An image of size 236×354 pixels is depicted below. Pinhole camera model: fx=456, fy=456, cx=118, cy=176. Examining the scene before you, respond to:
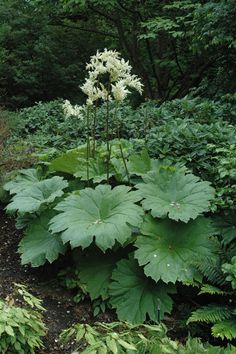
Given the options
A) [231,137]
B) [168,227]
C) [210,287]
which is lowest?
[210,287]

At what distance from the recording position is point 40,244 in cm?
379

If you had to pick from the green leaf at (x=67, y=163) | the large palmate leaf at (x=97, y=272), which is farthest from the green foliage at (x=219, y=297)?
the green leaf at (x=67, y=163)

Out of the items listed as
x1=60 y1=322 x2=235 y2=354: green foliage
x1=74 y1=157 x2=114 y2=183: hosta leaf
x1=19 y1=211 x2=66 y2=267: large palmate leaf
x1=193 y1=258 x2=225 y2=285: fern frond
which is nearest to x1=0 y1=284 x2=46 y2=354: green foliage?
x1=60 y1=322 x2=235 y2=354: green foliage

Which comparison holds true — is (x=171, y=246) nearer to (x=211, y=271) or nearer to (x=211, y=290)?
(x=211, y=271)

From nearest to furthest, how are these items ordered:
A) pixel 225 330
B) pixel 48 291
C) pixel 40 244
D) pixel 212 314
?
pixel 225 330 → pixel 212 314 → pixel 48 291 → pixel 40 244

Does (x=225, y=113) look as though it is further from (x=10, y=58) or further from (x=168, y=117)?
(x=10, y=58)

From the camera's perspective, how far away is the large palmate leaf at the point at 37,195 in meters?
3.83

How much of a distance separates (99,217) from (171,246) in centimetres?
60

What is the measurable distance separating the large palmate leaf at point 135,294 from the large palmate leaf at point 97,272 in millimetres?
88

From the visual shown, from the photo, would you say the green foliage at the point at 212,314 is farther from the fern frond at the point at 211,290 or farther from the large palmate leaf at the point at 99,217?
the large palmate leaf at the point at 99,217

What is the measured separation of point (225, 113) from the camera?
18.3ft

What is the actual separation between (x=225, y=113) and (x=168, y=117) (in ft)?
2.29

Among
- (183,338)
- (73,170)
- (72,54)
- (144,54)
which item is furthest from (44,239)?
(72,54)

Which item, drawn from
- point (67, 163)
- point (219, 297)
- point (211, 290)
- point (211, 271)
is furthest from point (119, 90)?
point (219, 297)
